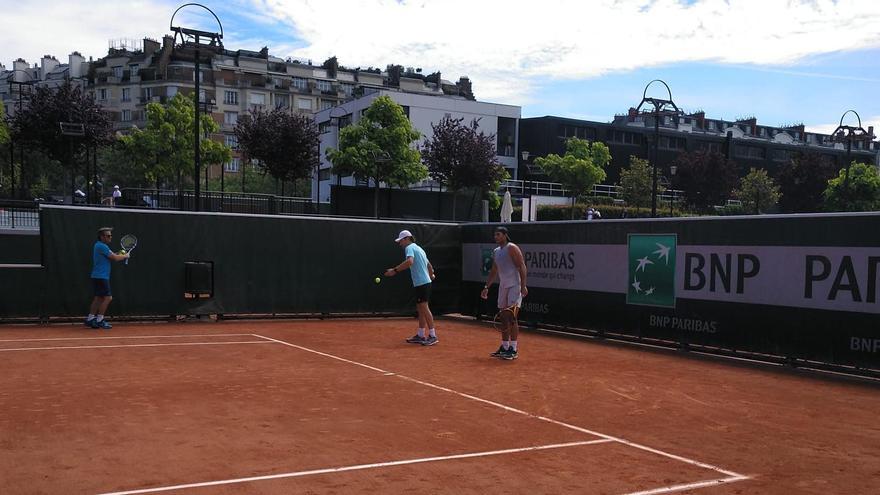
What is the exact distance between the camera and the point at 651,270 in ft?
44.4

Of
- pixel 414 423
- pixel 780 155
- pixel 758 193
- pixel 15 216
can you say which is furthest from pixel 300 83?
pixel 414 423

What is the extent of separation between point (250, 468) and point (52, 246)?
1137 cm

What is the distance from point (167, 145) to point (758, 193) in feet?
145

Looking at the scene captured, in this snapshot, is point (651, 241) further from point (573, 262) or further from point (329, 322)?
point (329, 322)

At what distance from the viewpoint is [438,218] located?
123 feet

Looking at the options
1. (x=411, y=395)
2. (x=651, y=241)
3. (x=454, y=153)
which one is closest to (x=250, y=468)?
(x=411, y=395)

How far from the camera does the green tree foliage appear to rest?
138ft

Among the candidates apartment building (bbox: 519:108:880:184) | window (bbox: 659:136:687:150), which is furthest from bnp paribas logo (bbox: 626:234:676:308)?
window (bbox: 659:136:687:150)

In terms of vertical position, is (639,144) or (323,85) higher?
(323,85)

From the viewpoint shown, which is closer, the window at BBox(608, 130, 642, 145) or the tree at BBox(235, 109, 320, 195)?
the tree at BBox(235, 109, 320, 195)

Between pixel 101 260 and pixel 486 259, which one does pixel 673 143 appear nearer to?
pixel 486 259

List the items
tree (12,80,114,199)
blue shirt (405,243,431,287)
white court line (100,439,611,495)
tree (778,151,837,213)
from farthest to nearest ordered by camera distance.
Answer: tree (778,151,837,213) < tree (12,80,114,199) < blue shirt (405,243,431,287) < white court line (100,439,611,495)

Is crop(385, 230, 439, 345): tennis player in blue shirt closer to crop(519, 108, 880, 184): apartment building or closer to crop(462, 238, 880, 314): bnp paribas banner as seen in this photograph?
crop(462, 238, 880, 314): bnp paribas banner

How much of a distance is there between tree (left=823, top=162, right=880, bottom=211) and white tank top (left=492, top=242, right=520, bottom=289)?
49719 mm
